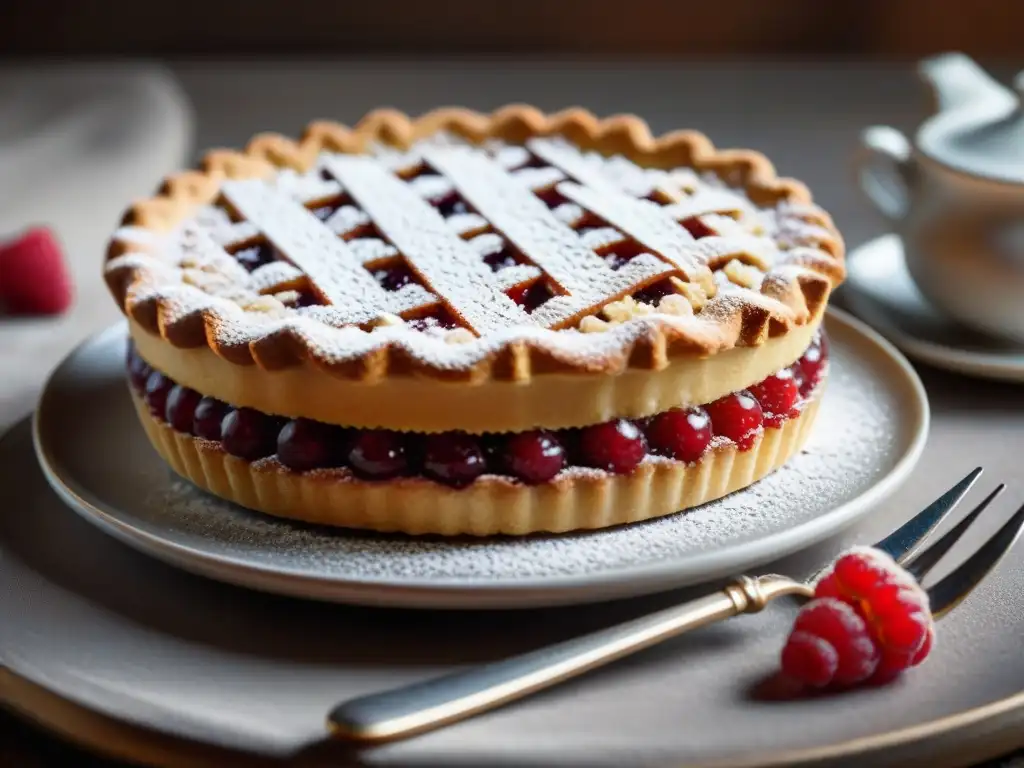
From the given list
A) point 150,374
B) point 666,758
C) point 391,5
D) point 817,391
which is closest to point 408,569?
point 666,758

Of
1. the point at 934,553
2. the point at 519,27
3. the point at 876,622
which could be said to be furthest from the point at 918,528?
the point at 519,27

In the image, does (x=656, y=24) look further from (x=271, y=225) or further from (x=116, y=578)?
(x=116, y=578)

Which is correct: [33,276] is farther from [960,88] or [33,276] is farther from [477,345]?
[960,88]

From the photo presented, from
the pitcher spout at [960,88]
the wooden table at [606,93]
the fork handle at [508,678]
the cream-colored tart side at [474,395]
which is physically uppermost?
the pitcher spout at [960,88]

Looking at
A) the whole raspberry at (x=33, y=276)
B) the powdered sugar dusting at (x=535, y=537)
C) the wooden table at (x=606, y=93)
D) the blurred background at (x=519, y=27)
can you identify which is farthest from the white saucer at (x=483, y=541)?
the blurred background at (x=519, y=27)

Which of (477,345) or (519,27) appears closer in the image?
(477,345)

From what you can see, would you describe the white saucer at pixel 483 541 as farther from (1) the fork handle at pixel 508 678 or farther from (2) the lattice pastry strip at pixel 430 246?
(2) the lattice pastry strip at pixel 430 246
